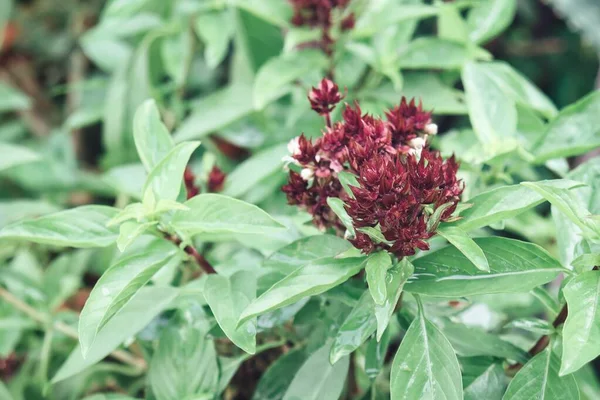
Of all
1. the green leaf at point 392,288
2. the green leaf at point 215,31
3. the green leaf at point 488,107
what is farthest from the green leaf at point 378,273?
the green leaf at point 215,31

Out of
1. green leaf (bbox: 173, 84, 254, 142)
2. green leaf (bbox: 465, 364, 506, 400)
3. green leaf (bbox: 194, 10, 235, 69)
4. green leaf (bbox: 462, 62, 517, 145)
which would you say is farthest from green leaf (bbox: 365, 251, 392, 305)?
green leaf (bbox: 194, 10, 235, 69)

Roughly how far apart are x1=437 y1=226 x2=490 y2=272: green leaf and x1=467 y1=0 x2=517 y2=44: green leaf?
2.23 feet

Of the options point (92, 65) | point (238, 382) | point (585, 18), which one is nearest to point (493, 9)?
point (585, 18)

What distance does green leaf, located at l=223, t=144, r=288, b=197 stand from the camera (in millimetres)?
1070

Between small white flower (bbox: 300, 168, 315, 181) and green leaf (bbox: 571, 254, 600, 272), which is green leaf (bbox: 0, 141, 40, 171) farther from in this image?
green leaf (bbox: 571, 254, 600, 272)

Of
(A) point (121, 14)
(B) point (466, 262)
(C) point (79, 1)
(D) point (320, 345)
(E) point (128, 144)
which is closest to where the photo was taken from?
(B) point (466, 262)

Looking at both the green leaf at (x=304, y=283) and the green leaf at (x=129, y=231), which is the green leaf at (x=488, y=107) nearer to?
the green leaf at (x=304, y=283)

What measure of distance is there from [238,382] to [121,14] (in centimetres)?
79

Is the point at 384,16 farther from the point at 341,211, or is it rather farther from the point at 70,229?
the point at 70,229

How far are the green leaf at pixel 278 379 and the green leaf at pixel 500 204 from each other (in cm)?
35

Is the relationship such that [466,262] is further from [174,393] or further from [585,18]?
[585,18]

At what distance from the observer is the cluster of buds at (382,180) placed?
0.65 metres

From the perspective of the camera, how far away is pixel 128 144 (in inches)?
63.9

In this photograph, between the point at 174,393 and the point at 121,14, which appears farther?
the point at 121,14
